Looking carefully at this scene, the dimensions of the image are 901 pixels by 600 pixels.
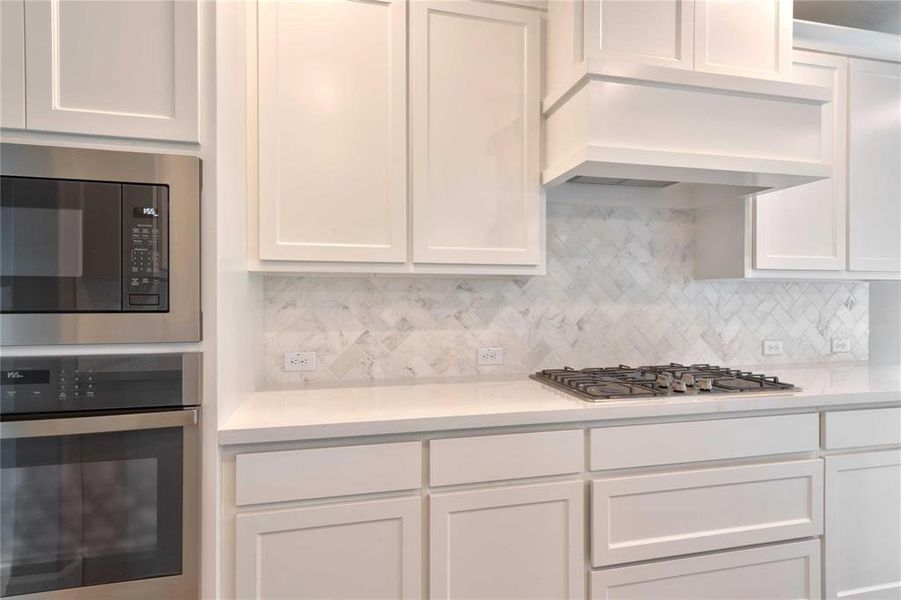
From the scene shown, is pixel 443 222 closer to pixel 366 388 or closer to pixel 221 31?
pixel 366 388

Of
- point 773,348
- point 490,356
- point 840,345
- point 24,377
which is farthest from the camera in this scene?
point 840,345

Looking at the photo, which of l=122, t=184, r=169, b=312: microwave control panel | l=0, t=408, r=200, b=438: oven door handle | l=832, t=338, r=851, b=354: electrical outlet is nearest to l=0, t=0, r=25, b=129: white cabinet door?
l=122, t=184, r=169, b=312: microwave control panel

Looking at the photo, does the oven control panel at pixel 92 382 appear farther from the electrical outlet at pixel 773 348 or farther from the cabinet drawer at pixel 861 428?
the electrical outlet at pixel 773 348

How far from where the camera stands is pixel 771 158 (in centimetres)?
170

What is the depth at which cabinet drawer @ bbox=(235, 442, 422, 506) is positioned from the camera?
1.24 meters

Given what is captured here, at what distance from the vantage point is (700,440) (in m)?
1.54

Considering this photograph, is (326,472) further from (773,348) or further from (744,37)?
(773,348)

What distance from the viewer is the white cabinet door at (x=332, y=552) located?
1.25m

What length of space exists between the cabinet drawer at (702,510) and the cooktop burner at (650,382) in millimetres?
249

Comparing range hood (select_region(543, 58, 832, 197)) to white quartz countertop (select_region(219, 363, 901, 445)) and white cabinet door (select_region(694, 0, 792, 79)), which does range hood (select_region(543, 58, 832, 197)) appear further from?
white quartz countertop (select_region(219, 363, 901, 445))

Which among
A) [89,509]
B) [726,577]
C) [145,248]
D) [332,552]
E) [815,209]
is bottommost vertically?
[726,577]

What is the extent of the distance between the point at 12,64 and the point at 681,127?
1.84 metres

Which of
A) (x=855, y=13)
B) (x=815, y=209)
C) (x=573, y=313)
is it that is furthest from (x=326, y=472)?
(x=855, y=13)

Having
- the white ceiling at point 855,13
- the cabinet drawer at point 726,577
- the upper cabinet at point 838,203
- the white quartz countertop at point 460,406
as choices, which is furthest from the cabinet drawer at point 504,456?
the white ceiling at point 855,13
